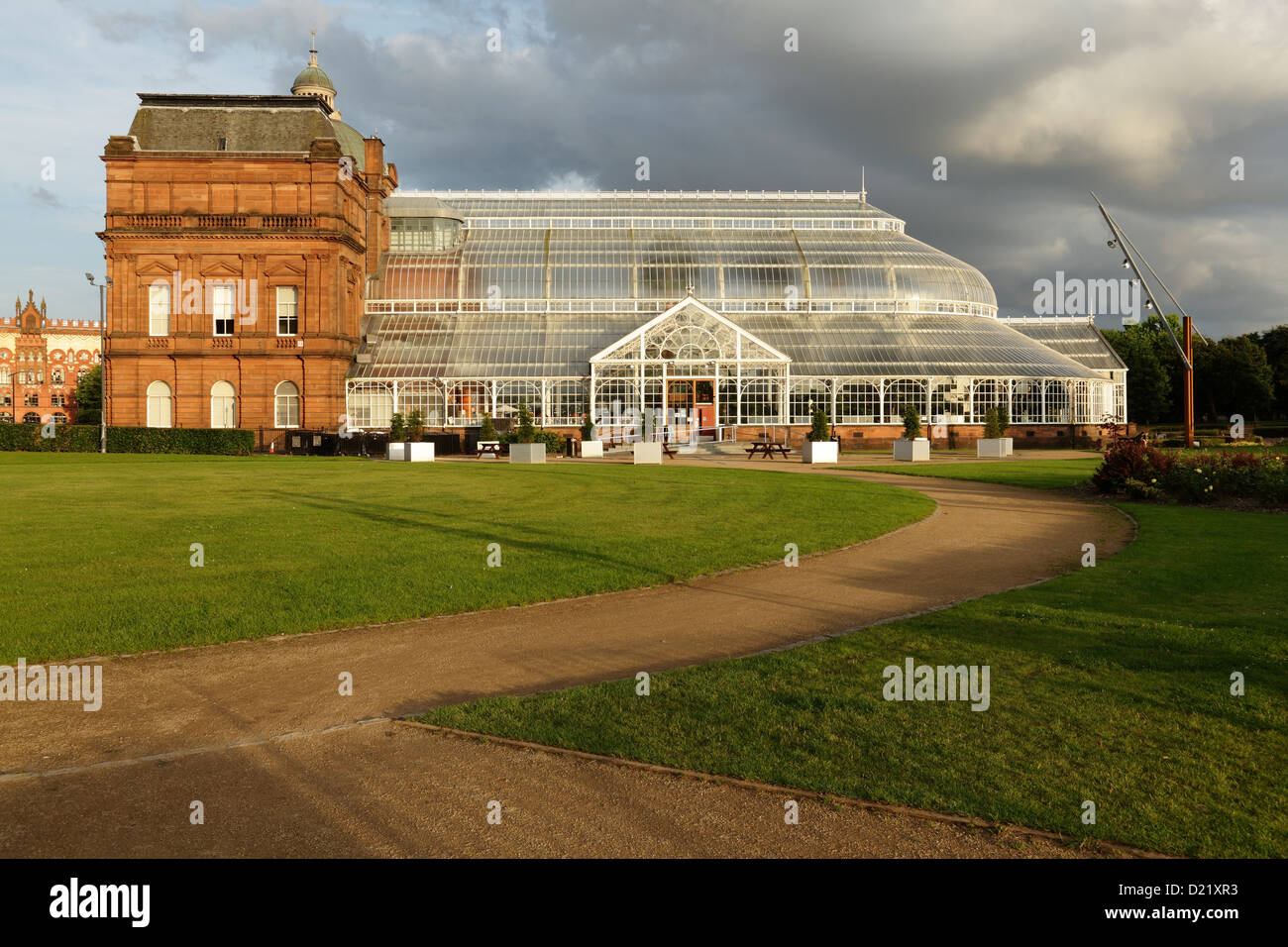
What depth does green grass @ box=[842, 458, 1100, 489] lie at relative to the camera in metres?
26.2

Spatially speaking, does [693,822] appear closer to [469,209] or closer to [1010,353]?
[1010,353]

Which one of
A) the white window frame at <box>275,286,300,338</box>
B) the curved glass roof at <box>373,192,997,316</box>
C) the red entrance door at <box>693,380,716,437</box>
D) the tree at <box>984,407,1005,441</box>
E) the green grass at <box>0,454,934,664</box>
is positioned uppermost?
the curved glass roof at <box>373,192,997,316</box>

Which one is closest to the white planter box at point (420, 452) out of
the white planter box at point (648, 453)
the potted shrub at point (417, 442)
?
the potted shrub at point (417, 442)

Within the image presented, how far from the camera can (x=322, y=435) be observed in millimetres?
45594

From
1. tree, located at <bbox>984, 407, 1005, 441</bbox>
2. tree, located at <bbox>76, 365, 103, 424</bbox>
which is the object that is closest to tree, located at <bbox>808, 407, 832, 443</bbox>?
tree, located at <bbox>984, 407, 1005, 441</bbox>

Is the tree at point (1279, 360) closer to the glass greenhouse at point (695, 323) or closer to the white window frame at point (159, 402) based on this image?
the glass greenhouse at point (695, 323)

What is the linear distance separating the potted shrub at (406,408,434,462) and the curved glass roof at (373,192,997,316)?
12.9 m

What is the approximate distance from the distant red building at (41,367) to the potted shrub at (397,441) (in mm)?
115621

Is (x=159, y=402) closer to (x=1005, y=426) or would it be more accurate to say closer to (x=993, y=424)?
(x=993, y=424)

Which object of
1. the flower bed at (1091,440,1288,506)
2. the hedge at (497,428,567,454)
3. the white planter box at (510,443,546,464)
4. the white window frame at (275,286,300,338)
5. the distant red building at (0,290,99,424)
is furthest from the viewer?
the distant red building at (0,290,99,424)

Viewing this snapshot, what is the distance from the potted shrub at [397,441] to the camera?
132ft

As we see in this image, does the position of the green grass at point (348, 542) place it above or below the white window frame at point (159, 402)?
below

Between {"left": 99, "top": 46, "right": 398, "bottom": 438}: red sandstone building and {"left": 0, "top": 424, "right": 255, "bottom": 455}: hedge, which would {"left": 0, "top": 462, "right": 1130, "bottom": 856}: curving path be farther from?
{"left": 99, "top": 46, "right": 398, "bottom": 438}: red sandstone building
